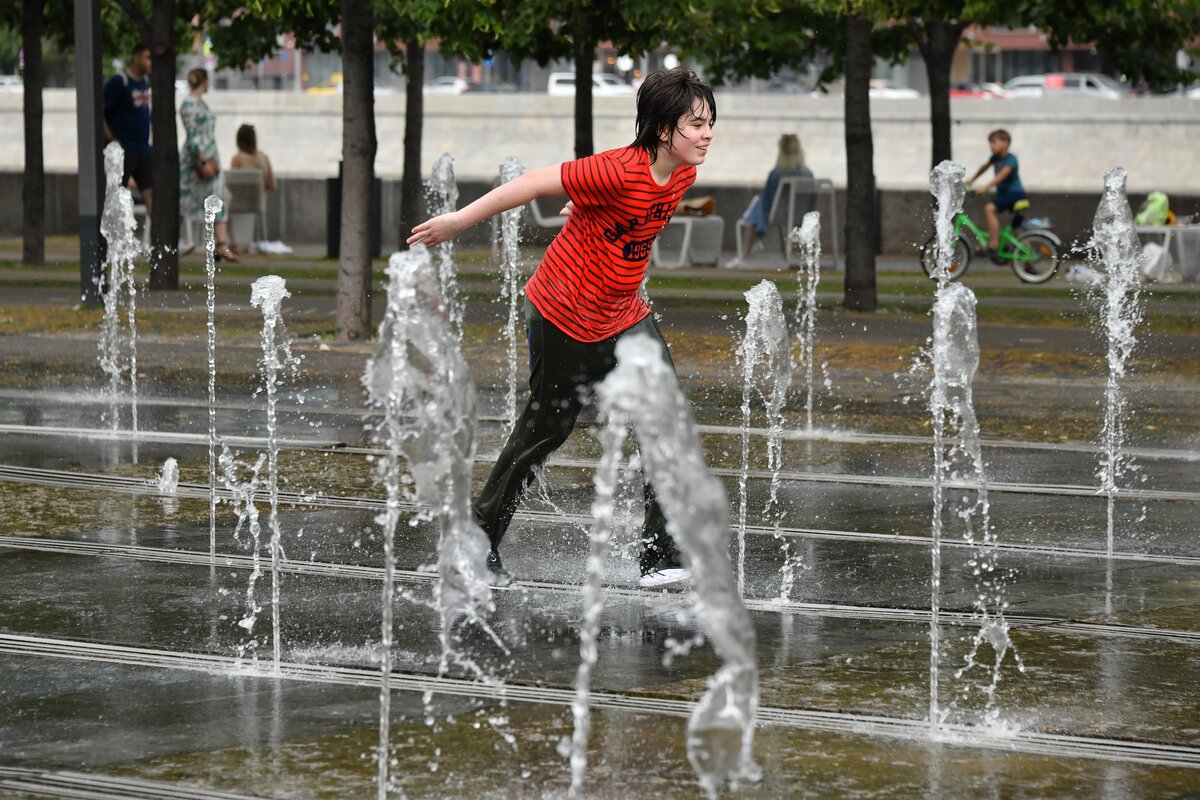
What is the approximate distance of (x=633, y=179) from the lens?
6.41 m

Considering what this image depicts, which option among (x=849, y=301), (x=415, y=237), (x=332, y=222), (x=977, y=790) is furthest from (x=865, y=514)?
(x=332, y=222)

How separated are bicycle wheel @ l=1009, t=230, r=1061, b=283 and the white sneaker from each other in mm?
15287

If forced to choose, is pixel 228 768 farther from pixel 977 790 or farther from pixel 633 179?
pixel 633 179

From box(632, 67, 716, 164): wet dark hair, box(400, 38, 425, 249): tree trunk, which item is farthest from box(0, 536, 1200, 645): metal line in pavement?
box(400, 38, 425, 249): tree trunk

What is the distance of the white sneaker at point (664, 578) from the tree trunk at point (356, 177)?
843 cm

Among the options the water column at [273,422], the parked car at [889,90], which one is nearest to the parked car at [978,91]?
the parked car at [889,90]

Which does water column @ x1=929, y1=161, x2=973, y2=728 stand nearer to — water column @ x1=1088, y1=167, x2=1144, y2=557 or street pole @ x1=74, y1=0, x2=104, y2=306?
water column @ x1=1088, y1=167, x2=1144, y2=557

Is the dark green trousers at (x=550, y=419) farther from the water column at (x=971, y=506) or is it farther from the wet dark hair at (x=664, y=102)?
the water column at (x=971, y=506)

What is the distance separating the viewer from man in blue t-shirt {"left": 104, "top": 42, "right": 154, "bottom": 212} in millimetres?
22297

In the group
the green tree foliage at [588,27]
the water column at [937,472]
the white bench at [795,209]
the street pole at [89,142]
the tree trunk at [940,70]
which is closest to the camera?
the water column at [937,472]

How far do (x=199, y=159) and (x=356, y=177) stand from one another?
8.27 metres

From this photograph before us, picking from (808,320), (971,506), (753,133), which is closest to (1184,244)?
(808,320)

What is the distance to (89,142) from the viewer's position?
17141mm

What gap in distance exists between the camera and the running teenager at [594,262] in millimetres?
6367
